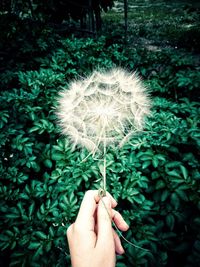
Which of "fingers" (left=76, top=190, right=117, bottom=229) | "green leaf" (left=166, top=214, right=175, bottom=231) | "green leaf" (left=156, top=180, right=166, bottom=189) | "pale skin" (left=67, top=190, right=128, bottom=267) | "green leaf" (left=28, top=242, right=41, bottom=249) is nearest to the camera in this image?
"pale skin" (left=67, top=190, right=128, bottom=267)

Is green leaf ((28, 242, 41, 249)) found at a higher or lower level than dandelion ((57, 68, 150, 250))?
lower

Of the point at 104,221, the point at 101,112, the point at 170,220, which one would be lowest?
the point at 170,220

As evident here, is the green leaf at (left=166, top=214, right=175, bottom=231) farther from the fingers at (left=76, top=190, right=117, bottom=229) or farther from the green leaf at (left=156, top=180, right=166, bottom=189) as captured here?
the fingers at (left=76, top=190, right=117, bottom=229)

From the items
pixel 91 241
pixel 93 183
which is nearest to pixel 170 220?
pixel 93 183

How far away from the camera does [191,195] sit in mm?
2045

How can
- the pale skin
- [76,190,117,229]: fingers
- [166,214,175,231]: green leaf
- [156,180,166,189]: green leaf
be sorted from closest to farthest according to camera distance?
the pale skin, [76,190,117,229]: fingers, [166,214,175,231]: green leaf, [156,180,166,189]: green leaf

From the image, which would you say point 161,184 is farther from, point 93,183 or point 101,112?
point 101,112

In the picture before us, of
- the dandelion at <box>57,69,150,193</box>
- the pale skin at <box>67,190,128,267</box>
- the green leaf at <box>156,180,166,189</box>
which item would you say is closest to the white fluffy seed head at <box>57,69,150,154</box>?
the dandelion at <box>57,69,150,193</box>

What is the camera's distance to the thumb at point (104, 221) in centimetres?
117

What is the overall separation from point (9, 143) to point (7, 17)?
4.08 meters

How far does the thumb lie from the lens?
117 centimetres

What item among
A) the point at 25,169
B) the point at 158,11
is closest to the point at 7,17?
the point at 25,169

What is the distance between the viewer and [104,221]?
4.12 feet

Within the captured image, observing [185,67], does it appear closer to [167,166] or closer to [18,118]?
[167,166]
